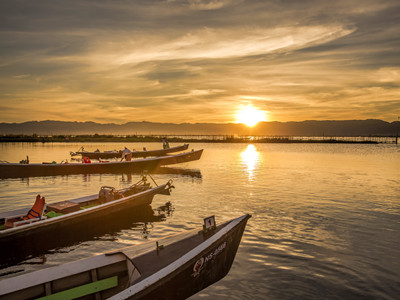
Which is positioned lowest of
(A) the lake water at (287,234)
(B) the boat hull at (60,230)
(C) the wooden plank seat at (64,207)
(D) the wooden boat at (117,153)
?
(A) the lake water at (287,234)

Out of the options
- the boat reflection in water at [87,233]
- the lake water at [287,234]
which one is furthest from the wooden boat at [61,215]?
the lake water at [287,234]

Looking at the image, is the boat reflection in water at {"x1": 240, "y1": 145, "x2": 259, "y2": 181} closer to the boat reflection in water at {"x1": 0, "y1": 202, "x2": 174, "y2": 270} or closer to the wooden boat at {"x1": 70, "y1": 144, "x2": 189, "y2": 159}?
the wooden boat at {"x1": 70, "y1": 144, "x2": 189, "y2": 159}

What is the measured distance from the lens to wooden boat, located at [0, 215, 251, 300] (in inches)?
211

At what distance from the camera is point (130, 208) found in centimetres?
1402

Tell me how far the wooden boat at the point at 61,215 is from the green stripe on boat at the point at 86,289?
460cm

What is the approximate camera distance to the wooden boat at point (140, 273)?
535cm

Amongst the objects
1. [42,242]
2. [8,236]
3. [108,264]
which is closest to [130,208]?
[42,242]

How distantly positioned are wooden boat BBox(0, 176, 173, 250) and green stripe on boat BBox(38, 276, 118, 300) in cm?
460

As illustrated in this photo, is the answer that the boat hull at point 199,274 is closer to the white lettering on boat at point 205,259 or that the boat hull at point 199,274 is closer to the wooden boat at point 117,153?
the white lettering on boat at point 205,259

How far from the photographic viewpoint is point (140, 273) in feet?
20.5

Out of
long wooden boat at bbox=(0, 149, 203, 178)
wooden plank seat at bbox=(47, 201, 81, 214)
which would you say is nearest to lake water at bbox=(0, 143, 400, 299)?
wooden plank seat at bbox=(47, 201, 81, 214)

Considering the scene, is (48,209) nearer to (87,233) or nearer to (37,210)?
(37,210)

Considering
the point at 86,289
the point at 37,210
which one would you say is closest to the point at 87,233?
the point at 37,210

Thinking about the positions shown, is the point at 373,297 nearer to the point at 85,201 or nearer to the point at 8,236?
the point at 8,236
